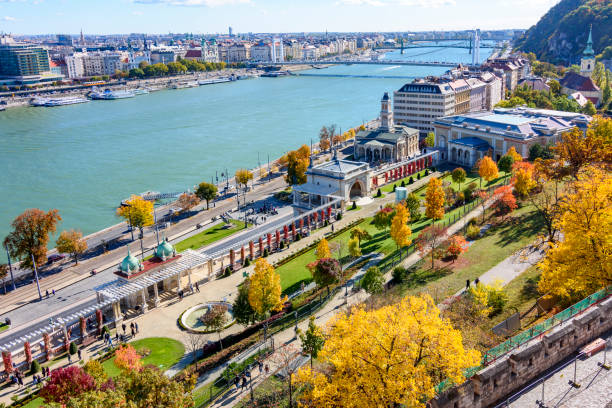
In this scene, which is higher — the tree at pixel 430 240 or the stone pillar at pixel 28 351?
the tree at pixel 430 240

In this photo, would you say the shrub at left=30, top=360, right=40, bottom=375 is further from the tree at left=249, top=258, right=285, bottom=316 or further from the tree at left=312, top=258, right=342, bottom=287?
the tree at left=312, top=258, right=342, bottom=287

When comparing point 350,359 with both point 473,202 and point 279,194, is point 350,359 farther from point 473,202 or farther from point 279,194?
point 279,194

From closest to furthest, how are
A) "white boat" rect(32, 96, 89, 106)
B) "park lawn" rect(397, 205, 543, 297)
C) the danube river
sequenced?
"park lawn" rect(397, 205, 543, 297) → the danube river → "white boat" rect(32, 96, 89, 106)

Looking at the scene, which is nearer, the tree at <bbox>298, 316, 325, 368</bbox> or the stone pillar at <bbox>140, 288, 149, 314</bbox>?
the tree at <bbox>298, 316, 325, 368</bbox>

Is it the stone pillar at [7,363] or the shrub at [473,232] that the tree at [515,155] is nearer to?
the shrub at [473,232]

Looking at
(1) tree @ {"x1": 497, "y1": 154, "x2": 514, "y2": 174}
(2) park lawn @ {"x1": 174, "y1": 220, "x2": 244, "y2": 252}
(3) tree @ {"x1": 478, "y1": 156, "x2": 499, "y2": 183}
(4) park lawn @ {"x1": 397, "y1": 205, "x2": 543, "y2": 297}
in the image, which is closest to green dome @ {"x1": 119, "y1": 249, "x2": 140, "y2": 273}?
(2) park lawn @ {"x1": 174, "y1": 220, "x2": 244, "y2": 252}

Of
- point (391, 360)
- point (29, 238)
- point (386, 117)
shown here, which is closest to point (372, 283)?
point (391, 360)

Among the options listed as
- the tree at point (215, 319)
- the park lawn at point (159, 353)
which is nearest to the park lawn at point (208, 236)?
the park lawn at point (159, 353)
